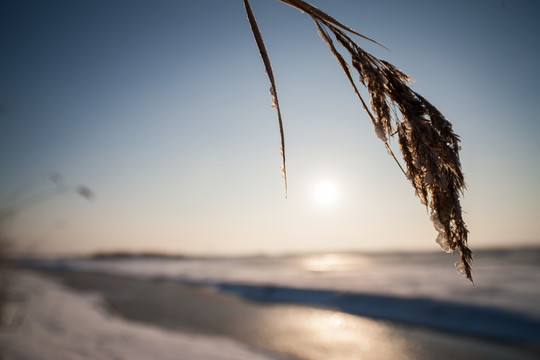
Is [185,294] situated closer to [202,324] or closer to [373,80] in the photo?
[202,324]

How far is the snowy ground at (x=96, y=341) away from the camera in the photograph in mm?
3746

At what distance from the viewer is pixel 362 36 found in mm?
930

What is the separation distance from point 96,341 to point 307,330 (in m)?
4.67

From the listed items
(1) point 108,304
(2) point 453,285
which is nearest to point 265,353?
(1) point 108,304

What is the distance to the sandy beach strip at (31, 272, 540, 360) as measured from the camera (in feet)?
17.8

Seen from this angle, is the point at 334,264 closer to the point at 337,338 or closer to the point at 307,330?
the point at 307,330

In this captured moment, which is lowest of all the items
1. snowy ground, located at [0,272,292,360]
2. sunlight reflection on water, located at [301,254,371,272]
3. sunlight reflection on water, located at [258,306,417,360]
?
sunlight reflection on water, located at [301,254,371,272]

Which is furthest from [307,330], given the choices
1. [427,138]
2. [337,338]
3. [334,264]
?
[334,264]

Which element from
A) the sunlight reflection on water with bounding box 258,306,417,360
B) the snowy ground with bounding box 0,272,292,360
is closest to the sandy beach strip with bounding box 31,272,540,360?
the sunlight reflection on water with bounding box 258,306,417,360

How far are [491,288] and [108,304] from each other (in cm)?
1366

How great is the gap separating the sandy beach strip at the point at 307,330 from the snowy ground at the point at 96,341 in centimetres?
74

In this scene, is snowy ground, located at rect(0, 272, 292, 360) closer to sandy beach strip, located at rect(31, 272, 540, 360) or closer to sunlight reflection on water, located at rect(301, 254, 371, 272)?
sandy beach strip, located at rect(31, 272, 540, 360)

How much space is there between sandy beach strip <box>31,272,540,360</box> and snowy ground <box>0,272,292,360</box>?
2.42 feet

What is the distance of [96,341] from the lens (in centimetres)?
517
